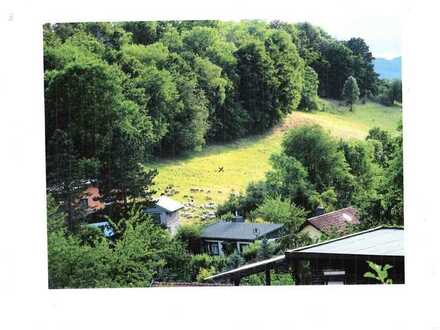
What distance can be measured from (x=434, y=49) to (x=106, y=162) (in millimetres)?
2927

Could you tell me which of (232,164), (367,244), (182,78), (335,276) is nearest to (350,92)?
(232,164)

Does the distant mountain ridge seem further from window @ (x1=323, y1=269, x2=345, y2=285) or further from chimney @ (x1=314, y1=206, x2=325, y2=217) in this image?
window @ (x1=323, y1=269, x2=345, y2=285)

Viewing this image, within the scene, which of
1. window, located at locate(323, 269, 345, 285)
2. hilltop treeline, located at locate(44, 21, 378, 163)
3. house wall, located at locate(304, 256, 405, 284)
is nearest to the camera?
house wall, located at locate(304, 256, 405, 284)

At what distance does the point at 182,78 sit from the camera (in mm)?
8688

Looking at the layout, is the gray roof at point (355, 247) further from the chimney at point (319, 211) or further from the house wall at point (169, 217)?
the house wall at point (169, 217)

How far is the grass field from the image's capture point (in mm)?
8570

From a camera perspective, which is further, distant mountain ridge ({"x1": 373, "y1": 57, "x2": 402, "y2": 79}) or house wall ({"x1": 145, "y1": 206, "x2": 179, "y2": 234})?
house wall ({"x1": 145, "y1": 206, "x2": 179, "y2": 234})

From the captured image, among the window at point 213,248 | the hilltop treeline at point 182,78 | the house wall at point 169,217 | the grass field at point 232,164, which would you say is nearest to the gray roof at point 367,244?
the window at point 213,248

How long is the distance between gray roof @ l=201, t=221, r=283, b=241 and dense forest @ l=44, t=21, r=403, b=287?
94mm

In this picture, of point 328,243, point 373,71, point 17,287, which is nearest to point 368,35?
point 373,71

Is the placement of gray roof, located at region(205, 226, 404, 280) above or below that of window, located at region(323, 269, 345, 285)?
above

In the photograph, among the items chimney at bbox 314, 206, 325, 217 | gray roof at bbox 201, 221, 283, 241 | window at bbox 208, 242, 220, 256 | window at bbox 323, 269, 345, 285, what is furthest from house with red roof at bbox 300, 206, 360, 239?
window at bbox 208, 242, 220, 256

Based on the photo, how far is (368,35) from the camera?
8.38 meters

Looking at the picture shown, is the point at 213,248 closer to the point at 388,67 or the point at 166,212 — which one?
the point at 166,212
